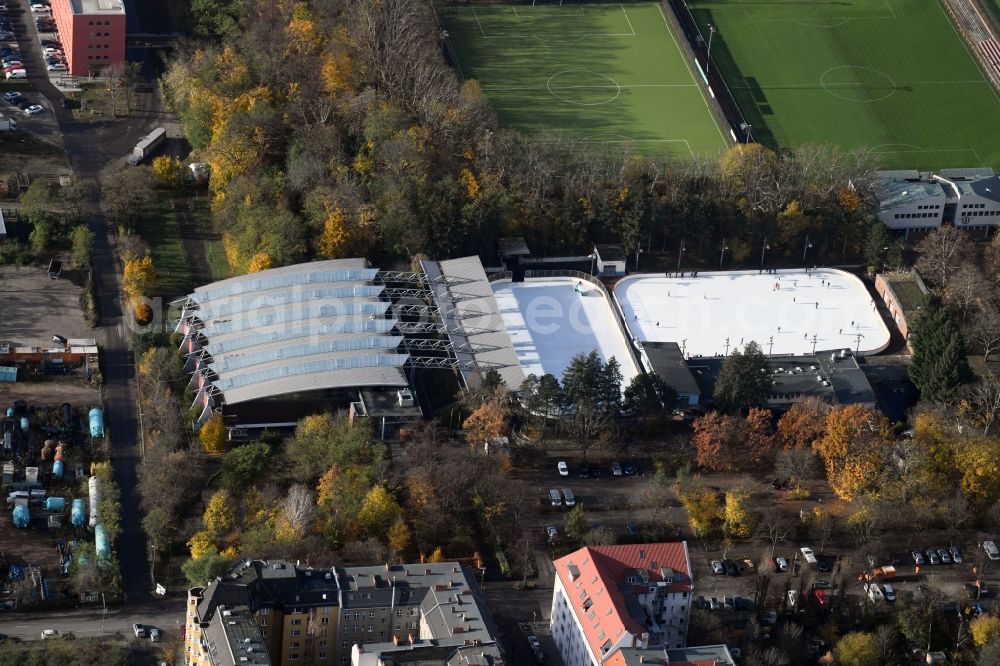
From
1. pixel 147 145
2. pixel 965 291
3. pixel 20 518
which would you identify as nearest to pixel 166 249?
pixel 147 145

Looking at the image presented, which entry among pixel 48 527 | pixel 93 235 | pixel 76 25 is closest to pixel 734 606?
pixel 48 527

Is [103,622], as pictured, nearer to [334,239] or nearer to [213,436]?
[213,436]

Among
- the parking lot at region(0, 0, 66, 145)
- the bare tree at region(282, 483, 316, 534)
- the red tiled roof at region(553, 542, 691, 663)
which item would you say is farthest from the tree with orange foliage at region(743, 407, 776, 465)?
the parking lot at region(0, 0, 66, 145)

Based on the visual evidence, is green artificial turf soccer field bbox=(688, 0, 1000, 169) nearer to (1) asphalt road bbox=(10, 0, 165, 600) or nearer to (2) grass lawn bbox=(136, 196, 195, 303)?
(2) grass lawn bbox=(136, 196, 195, 303)

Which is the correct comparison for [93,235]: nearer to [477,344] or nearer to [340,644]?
[477,344]

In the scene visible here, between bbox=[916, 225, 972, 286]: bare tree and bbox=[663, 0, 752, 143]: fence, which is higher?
bbox=[663, 0, 752, 143]: fence

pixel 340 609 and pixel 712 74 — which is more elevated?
pixel 712 74

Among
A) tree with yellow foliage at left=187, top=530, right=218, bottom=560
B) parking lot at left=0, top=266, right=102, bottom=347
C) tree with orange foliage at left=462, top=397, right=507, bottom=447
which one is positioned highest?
parking lot at left=0, top=266, right=102, bottom=347
